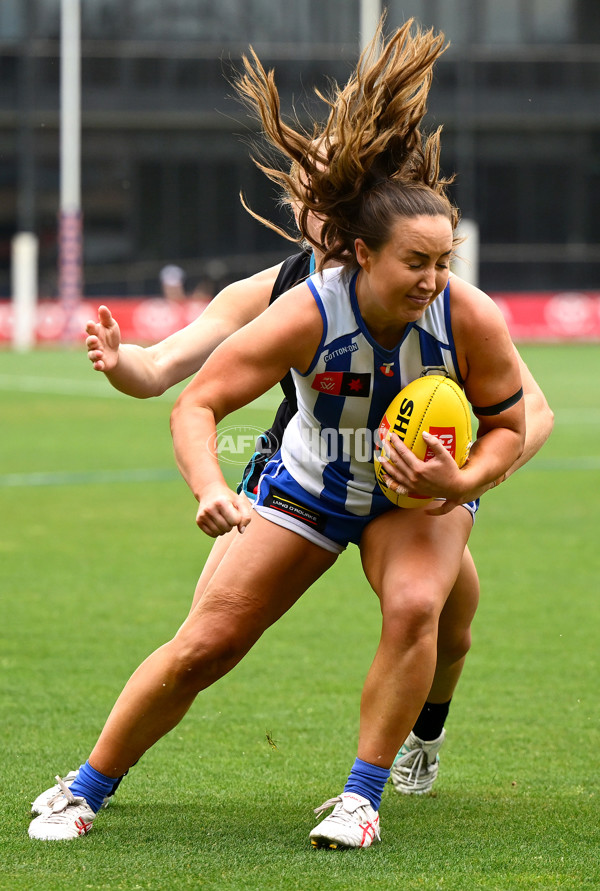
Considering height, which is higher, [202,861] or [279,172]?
[279,172]

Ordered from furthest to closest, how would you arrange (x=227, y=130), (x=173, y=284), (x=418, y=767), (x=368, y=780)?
1. (x=227, y=130)
2. (x=173, y=284)
3. (x=418, y=767)
4. (x=368, y=780)

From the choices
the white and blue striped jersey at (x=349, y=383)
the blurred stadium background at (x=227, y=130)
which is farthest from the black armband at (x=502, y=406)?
the blurred stadium background at (x=227, y=130)

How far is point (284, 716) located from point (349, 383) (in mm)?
1968

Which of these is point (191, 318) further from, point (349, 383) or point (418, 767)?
point (349, 383)

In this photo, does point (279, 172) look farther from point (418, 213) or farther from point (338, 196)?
point (418, 213)

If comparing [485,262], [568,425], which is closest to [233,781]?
[568,425]

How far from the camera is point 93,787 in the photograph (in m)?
4.11

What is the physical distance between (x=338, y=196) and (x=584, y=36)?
3966 cm

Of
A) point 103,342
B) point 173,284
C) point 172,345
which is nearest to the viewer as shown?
point 103,342

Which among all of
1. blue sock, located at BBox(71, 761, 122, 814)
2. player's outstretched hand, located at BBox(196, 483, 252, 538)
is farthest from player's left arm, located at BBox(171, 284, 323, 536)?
blue sock, located at BBox(71, 761, 122, 814)

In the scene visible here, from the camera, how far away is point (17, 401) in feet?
65.2

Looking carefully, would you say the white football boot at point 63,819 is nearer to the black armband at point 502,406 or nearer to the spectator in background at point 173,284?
the black armband at point 502,406

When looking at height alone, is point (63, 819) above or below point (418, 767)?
above

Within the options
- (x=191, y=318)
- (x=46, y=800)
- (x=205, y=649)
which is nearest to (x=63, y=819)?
(x=46, y=800)
